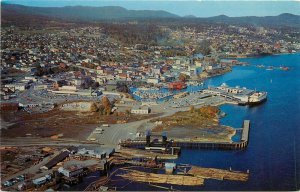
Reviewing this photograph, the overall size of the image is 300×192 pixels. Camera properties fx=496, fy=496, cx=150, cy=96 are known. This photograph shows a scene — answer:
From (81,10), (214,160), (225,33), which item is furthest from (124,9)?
(214,160)

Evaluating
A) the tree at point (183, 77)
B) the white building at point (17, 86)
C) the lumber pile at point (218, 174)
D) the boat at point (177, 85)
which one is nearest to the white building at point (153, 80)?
the boat at point (177, 85)

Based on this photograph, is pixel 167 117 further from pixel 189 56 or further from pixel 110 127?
pixel 189 56

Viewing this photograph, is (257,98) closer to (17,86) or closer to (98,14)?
(17,86)

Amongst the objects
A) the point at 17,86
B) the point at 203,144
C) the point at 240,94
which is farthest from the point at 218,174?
the point at 17,86

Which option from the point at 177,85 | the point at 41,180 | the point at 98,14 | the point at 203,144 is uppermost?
the point at 98,14

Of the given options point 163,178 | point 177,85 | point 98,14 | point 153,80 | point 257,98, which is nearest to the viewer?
point 163,178

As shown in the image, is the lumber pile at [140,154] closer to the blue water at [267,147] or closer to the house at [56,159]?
the blue water at [267,147]
